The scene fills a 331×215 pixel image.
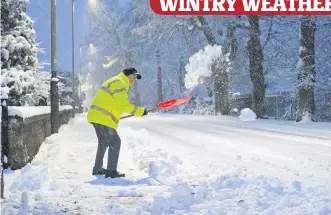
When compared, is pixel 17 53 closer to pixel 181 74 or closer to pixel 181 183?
pixel 181 183

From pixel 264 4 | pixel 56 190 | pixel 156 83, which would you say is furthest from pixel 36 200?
pixel 156 83

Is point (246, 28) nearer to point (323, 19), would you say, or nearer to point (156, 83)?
point (323, 19)

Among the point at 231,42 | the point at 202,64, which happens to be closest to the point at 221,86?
the point at 202,64

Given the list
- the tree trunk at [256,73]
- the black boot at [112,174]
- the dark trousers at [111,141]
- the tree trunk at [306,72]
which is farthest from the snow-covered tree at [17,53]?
the tree trunk at [256,73]

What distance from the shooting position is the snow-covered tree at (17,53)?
684 inches

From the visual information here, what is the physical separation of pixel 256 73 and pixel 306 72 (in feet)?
18.5

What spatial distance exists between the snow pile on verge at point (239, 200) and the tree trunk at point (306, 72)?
17.4 m

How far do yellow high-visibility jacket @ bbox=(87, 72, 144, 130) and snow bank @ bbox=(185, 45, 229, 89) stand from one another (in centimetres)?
2383

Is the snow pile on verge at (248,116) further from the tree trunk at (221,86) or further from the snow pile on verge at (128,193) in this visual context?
the snow pile on verge at (128,193)

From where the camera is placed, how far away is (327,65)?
2627 cm

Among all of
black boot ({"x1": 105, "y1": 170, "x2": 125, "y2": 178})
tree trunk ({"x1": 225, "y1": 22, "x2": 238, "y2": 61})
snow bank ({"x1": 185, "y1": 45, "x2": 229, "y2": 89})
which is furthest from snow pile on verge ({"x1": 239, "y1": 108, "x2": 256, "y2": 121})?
black boot ({"x1": 105, "y1": 170, "x2": 125, "y2": 178})

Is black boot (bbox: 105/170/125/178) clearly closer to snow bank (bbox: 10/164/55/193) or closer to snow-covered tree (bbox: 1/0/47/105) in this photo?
snow bank (bbox: 10/164/55/193)

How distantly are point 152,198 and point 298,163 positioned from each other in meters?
4.18

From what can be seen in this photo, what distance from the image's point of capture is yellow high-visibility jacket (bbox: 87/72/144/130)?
7922mm
